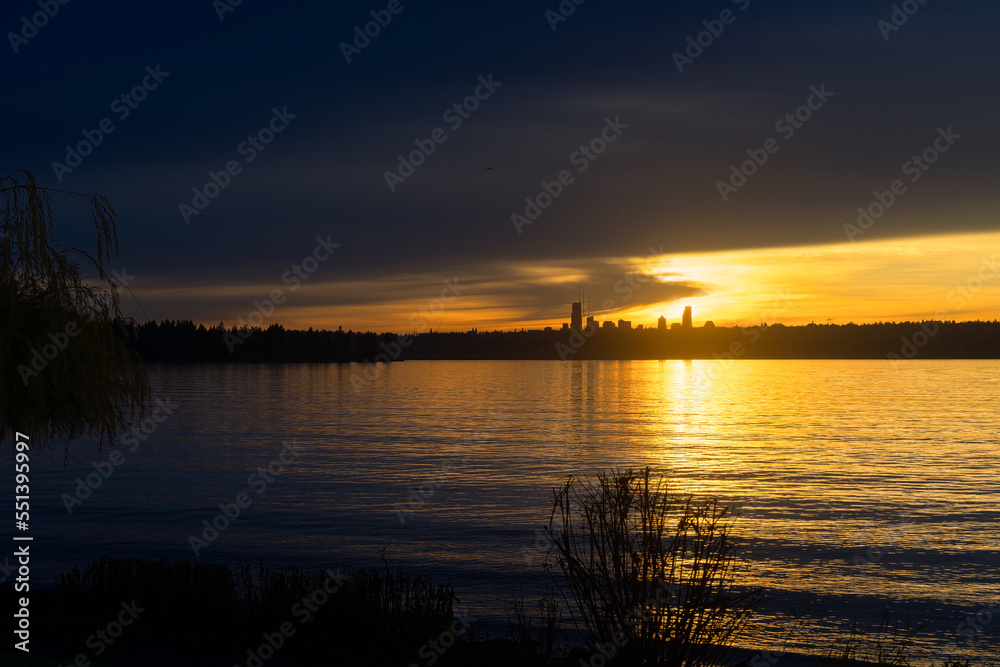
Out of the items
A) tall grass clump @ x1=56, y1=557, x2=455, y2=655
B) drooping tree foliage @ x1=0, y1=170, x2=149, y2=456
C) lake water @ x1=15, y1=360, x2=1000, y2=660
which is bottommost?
lake water @ x1=15, y1=360, x2=1000, y2=660

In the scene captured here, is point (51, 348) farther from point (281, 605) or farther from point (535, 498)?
point (535, 498)

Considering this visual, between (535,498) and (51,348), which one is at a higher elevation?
(51,348)

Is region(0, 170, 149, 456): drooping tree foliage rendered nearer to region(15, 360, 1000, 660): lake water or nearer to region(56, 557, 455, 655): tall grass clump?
region(56, 557, 455, 655): tall grass clump

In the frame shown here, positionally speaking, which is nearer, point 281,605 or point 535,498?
point 281,605

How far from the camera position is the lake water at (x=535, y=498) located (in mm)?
22141

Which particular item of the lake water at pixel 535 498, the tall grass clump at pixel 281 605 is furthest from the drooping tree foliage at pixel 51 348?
the lake water at pixel 535 498

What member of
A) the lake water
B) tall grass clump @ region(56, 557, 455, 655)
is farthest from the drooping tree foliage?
the lake water

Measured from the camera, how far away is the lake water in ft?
72.6

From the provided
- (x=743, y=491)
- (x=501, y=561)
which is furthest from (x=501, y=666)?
(x=743, y=491)

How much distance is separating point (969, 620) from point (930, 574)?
4698mm

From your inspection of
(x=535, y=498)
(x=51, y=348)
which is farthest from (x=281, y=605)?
(x=535, y=498)

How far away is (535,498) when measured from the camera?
35.6 meters

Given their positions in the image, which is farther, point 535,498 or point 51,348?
point 535,498

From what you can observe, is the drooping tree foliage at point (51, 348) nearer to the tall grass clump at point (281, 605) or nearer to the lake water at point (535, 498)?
the tall grass clump at point (281, 605)
